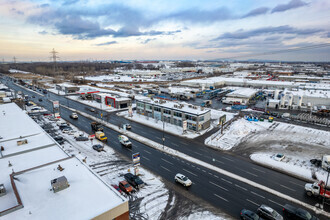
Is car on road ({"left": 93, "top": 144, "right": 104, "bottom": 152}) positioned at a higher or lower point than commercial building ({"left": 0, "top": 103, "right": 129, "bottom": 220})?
lower

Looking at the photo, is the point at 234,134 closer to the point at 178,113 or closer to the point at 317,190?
the point at 178,113

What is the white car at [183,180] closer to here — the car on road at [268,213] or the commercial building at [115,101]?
the car on road at [268,213]

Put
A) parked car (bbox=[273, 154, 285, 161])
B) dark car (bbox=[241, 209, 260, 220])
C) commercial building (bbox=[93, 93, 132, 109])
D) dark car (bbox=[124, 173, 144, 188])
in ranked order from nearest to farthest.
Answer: dark car (bbox=[241, 209, 260, 220]) → dark car (bbox=[124, 173, 144, 188]) → parked car (bbox=[273, 154, 285, 161]) → commercial building (bbox=[93, 93, 132, 109])

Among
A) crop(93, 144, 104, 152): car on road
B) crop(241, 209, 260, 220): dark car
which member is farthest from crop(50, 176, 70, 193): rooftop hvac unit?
crop(241, 209, 260, 220): dark car

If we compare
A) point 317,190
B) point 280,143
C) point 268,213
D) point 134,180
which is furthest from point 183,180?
point 280,143

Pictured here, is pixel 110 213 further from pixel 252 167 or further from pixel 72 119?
pixel 72 119

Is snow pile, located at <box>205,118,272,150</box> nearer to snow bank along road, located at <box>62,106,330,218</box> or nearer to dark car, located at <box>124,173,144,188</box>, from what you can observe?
snow bank along road, located at <box>62,106,330,218</box>

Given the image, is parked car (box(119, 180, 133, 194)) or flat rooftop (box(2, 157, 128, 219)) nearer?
flat rooftop (box(2, 157, 128, 219))
